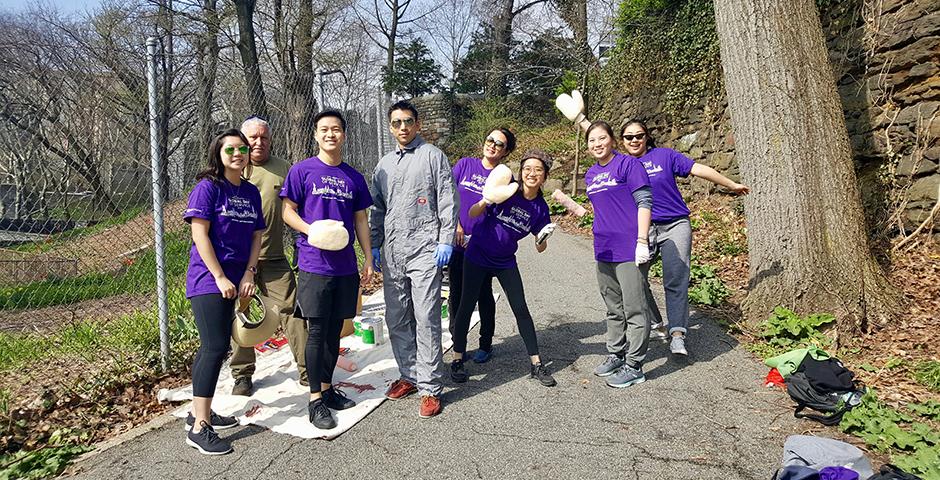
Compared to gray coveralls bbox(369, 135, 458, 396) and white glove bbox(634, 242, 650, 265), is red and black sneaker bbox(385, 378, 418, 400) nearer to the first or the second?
gray coveralls bbox(369, 135, 458, 396)

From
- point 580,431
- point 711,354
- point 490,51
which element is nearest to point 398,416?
point 580,431

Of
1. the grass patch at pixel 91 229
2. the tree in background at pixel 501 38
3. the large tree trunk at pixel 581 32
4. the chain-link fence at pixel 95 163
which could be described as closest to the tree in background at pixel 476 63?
the tree in background at pixel 501 38

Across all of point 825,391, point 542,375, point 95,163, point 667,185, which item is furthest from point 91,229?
point 825,391

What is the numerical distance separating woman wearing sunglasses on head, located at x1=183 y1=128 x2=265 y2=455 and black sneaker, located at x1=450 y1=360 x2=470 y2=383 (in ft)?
5.04

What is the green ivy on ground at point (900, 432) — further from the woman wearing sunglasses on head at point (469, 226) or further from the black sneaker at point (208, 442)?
the black sneaker at point (208, 442)

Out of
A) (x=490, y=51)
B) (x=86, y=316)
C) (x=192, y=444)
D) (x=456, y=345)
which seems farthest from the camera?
(x=490, y=51)

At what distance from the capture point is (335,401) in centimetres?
354

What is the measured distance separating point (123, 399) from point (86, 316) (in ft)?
6.24

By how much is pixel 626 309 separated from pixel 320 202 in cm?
211

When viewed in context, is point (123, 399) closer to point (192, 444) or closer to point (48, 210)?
point (192, 444)

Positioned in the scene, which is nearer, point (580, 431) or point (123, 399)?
point (580, 431)

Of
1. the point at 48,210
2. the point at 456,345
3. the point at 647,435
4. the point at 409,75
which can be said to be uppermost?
the point at 409,75

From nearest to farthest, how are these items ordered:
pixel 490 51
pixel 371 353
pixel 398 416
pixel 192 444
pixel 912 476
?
pixel 912 476 < pixel 192 444 < pixel 398 416 < pixel 371 353 < pixel 490 51

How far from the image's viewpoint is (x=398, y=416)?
3.45m
